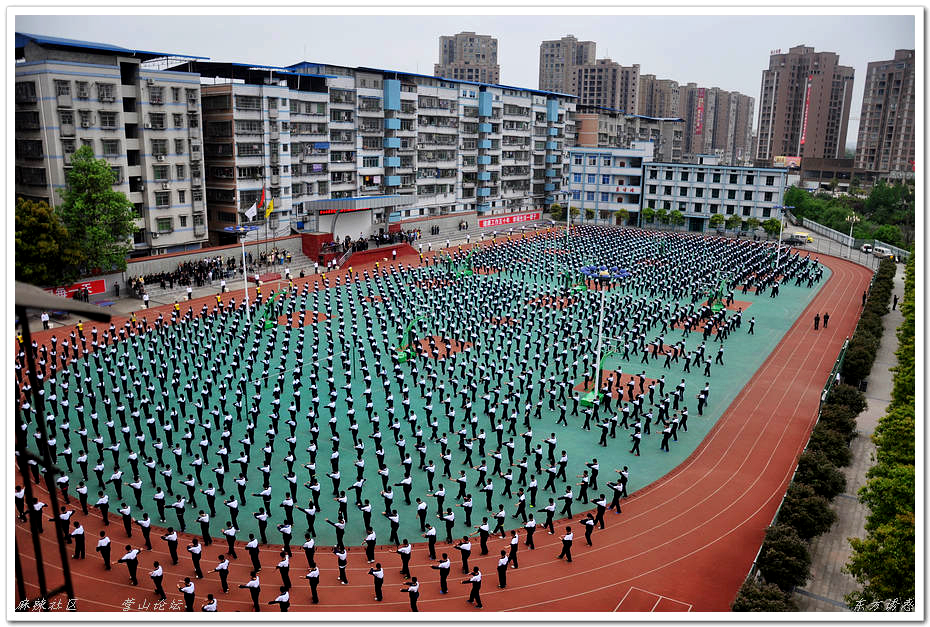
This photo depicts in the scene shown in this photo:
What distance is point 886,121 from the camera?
262 ft

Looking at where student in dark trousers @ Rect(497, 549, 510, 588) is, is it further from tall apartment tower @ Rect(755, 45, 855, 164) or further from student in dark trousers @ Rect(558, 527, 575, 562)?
tall apartment tower @ Rect(755, 45, 855, 164)

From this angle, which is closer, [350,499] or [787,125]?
[350,499]

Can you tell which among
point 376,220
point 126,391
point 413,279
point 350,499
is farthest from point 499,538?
point 376,220

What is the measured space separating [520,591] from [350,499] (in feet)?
14.8

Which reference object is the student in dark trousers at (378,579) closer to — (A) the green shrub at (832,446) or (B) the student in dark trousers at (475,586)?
(B) the student in dark trousers at (475,586)

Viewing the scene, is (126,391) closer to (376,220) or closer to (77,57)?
(77,57)

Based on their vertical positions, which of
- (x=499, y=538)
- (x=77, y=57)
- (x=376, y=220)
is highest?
(x=77, y=57)

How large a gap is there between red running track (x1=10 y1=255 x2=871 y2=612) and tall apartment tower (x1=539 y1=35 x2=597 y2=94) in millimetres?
109417

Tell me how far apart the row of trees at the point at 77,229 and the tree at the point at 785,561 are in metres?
27.6

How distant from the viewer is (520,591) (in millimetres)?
11609

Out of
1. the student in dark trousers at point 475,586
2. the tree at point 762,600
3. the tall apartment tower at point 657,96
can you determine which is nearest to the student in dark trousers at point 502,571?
the student in dark trousers at point 475,586

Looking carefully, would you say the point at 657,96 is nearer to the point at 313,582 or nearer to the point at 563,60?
the point at 563,60

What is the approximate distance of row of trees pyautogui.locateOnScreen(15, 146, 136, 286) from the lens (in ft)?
89.3

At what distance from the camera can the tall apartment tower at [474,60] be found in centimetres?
10756
